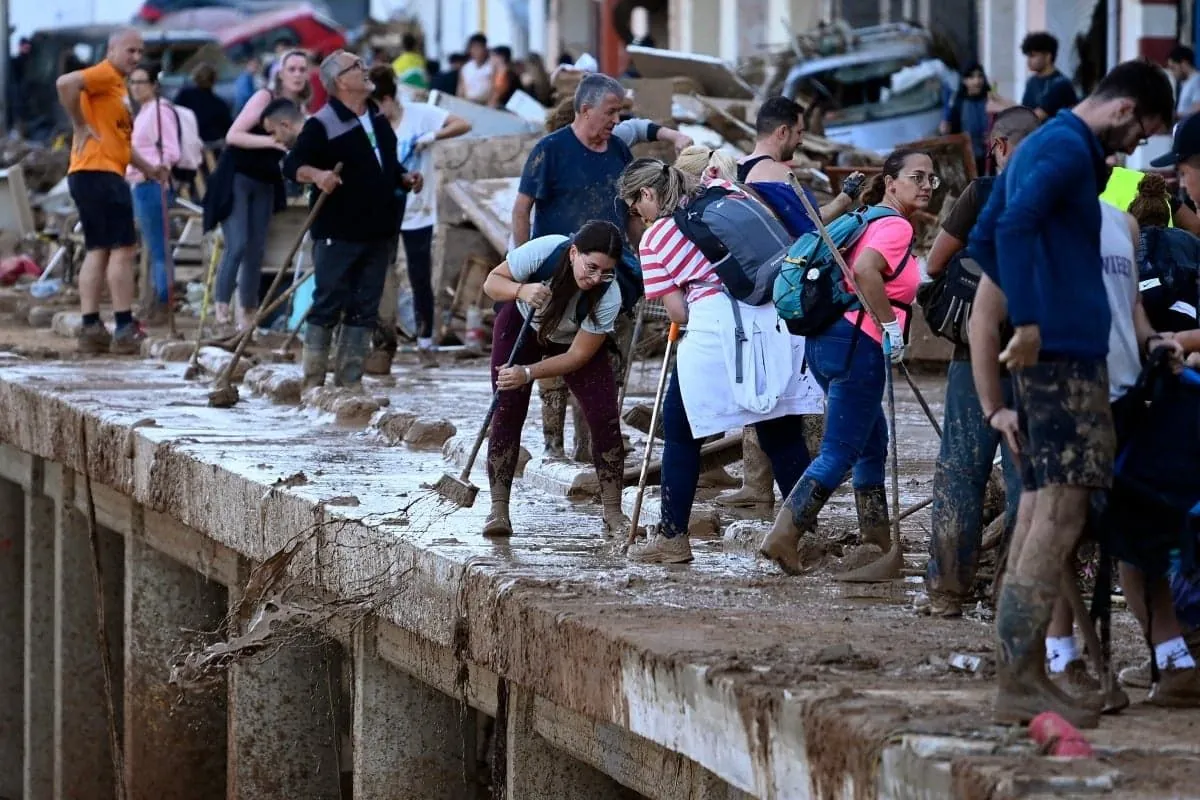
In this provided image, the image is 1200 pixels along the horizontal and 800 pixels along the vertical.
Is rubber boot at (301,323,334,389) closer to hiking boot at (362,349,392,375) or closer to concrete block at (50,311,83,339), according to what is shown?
hiking boot at (362,349,392,375)

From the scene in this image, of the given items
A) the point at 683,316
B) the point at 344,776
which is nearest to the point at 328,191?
the point at 344,776

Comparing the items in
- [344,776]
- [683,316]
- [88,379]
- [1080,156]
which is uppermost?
[1080,156]

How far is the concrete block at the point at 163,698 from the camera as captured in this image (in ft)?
36.4

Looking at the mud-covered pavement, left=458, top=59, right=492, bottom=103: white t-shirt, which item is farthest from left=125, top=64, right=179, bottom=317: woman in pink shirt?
left=458, top=59, right=492, bottom=103: white t-shirt

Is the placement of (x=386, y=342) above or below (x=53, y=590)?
above

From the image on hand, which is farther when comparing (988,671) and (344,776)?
(344,776)

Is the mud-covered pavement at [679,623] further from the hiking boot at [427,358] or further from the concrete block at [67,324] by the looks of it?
the concrete block at [67,324]

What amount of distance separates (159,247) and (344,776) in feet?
21.4

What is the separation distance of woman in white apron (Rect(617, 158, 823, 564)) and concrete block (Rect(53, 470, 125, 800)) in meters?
5.61

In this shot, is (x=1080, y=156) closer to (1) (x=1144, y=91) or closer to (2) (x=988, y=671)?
(1) (x=1144, y=91)

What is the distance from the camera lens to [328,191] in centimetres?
1101

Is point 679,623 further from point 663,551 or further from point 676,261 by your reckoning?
point 676,261

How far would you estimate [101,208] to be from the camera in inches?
536

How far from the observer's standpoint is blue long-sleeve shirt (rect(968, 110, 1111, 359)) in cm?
485
